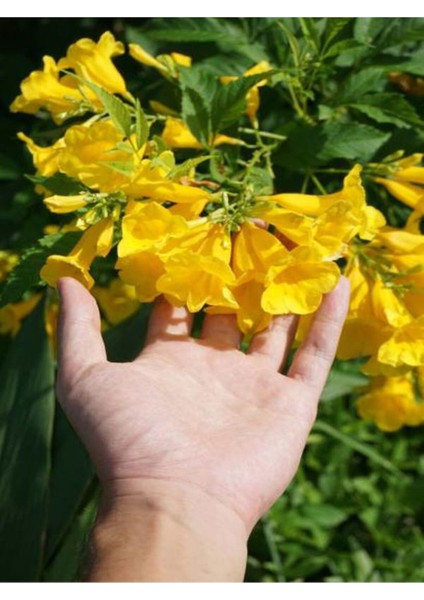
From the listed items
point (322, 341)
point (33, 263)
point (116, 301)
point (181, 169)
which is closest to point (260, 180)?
point (181, 169)

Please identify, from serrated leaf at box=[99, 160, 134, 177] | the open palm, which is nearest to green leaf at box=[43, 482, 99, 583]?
the open palm

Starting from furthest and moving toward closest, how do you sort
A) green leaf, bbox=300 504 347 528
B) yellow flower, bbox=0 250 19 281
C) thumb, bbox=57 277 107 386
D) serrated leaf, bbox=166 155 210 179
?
1. green leaf, bbox=300 504 347 528
2. yellow flower, bbox=0 250 19 281
3. thumb, bbox=57 277 107 386
4. serrated leaf, bbox=166 155 210 179

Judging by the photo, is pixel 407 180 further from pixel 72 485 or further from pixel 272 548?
pixel 272 548

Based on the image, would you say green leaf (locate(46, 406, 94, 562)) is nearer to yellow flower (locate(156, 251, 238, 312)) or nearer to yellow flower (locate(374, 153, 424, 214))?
yellow flower (locate(156, 251, 238, 312))

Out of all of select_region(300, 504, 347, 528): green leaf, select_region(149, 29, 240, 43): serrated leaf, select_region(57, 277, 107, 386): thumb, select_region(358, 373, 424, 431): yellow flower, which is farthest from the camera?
select_region(300, 504, 347, 528): green leaf

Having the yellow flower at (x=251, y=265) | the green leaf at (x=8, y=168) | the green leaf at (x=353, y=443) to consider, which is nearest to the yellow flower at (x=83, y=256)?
the yellow flower at (x=251, y=265)
